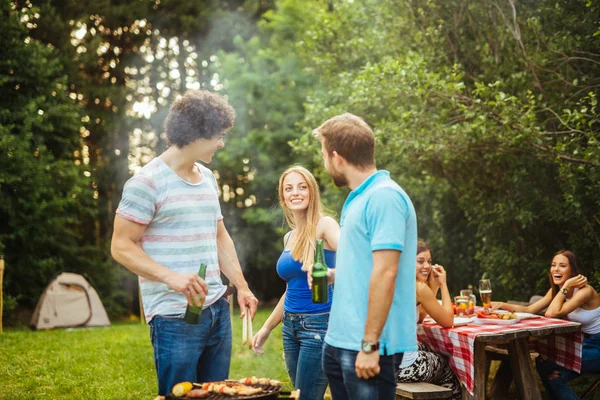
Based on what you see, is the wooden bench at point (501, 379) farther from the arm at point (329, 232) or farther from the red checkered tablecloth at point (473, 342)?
the arm at point (329, 232)

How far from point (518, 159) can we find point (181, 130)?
5405 millimetres

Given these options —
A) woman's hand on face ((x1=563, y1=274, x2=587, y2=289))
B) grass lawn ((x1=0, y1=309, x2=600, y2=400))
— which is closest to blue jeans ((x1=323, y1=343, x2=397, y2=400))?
grass lawn ((x1=0, y1=309, x2=600, y2=400))

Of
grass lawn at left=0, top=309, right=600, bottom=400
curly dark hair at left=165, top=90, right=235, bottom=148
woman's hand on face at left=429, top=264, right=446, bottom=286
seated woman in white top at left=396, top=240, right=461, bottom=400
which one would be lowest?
grass lawn at left=0, top=309, right=600, bottom=400

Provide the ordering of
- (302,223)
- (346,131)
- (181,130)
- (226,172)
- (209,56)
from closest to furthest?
(346,131) < (181,130) < (302,223) < (226,172) < (209,56)

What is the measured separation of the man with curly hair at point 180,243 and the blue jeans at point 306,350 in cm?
52

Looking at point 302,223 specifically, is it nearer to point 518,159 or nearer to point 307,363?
point 307,363

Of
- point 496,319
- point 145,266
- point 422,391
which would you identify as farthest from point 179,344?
point 496,319

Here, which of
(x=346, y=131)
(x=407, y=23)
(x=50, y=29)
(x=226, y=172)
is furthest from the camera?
(x=226, y=172)

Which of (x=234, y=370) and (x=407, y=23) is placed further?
(x=407, y=23)

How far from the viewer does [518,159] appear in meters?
7.33

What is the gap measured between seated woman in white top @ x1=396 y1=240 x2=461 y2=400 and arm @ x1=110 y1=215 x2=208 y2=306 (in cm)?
194

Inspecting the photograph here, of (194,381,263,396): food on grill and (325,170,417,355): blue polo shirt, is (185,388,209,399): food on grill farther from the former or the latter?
(325,170,417,355): blue polo shirt

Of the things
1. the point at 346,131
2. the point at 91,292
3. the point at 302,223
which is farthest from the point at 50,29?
the point at 346,131

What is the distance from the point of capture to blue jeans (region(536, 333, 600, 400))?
4.79 m
